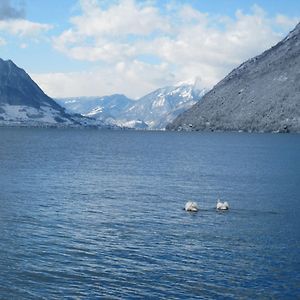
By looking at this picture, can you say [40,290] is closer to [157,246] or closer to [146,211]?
[157,246]

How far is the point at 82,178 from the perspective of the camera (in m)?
120

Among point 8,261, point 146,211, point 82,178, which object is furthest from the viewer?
point 82,178

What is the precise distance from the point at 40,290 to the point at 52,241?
14477 millimetres

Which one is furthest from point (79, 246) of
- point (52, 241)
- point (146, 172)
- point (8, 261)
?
point (146, 172)

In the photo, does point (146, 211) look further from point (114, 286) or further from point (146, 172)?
point (146, 172)

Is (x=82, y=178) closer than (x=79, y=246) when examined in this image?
No

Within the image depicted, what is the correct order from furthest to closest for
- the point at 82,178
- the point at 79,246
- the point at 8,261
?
the point at 82,178 < the point at 79,246 < the point at 8,261

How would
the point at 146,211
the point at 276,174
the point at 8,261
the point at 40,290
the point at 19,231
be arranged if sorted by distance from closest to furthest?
the point at 40,290 < the point at 8,261 < the point at 19,231 < the point at 146,211 < the point at 276,174

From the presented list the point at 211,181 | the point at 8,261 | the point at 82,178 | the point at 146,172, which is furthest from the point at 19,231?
the point at 146,172

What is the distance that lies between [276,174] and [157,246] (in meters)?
87.9

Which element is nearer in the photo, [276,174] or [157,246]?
[157,246]

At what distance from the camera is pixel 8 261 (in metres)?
50.2

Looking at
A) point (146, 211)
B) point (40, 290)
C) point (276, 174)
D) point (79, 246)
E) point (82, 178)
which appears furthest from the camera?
point (276, 174)

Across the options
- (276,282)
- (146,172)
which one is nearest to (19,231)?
(276,282)
